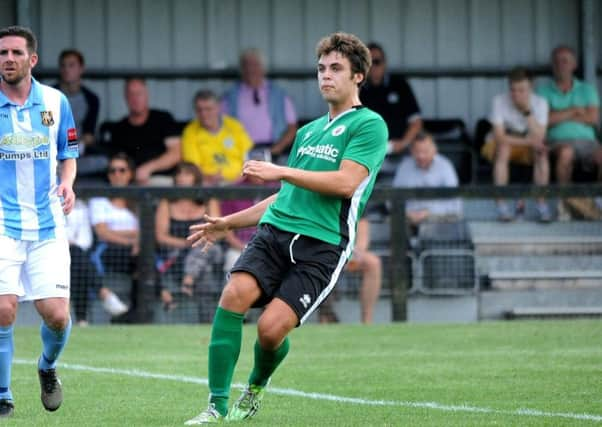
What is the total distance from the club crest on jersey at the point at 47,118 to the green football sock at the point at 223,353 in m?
1.58

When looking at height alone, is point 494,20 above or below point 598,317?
above

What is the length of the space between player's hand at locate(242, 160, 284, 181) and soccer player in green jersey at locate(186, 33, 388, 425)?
15 centimetres

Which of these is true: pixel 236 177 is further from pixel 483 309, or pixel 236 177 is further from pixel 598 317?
pixel 598 317

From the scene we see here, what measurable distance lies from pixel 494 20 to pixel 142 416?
10.9 metres

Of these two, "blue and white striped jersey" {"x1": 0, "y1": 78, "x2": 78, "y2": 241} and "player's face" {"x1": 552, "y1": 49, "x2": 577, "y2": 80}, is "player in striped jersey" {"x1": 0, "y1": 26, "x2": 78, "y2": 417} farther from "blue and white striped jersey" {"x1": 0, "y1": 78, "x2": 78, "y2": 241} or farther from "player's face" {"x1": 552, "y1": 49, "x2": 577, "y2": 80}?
"player's face" {"x1": 552, "y1": 49, "x2": 577, "y2": 80}

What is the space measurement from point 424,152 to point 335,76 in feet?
25.7

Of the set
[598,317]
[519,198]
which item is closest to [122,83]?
[519,198]

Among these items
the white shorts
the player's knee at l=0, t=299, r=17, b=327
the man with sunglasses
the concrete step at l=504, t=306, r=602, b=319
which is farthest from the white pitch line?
the man with sunglasses

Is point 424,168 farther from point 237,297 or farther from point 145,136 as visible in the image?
point 237,297

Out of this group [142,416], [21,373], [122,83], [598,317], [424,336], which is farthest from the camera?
[122,83]

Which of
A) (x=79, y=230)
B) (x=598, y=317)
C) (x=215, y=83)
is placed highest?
(x=215, y=83)

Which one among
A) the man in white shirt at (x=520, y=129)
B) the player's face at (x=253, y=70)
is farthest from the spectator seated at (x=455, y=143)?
the player's face at (x=253, y=70)

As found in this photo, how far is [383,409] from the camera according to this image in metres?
7.34

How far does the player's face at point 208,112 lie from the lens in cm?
1492
